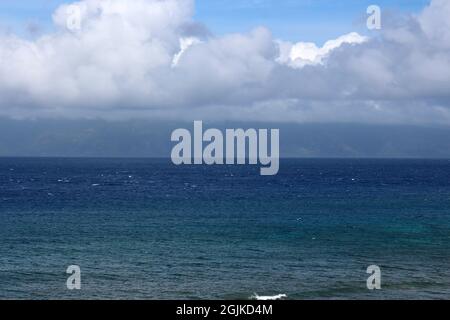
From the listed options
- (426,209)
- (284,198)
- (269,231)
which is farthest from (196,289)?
(284,198)

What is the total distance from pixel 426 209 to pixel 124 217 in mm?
59202

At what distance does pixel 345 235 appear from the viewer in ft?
269

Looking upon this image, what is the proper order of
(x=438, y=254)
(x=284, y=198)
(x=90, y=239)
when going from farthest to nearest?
(x=284, y=198)
(x=90, y=239)
(x=438, y=254)

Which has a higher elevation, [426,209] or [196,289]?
[426,209]

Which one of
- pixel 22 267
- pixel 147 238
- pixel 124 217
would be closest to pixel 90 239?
pixel 147 238

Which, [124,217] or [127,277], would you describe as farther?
[124,217]

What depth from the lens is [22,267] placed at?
59.4 metres

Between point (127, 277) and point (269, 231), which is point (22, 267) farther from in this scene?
point (269, 231)
